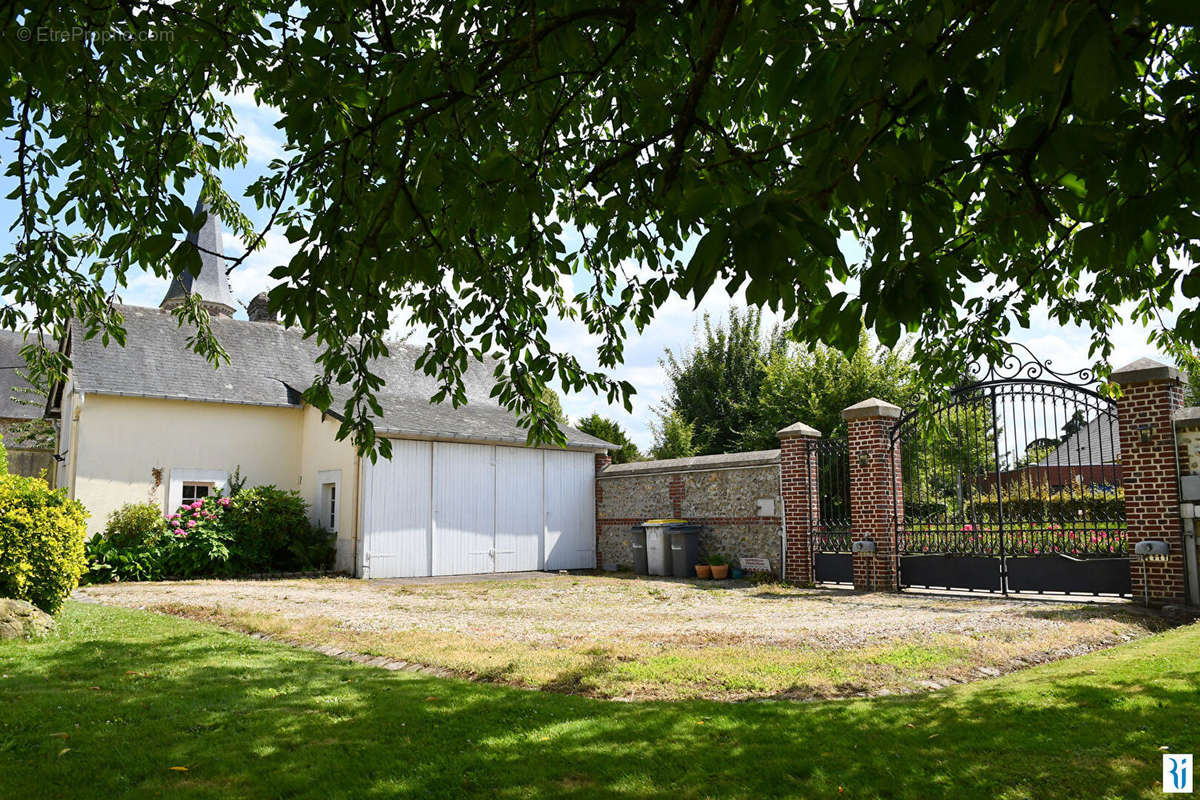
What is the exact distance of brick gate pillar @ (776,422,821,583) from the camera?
1294 centimetres

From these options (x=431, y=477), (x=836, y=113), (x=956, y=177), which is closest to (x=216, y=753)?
(x=836, y=113)

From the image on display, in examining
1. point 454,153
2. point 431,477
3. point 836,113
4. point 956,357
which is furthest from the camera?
point 431,477

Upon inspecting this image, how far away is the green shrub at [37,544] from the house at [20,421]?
56.7 ft

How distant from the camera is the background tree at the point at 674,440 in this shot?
91.5 feet

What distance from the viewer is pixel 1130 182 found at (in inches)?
84.6

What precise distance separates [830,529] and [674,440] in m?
15.4

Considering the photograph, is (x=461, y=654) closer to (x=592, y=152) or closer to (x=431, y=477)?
(x=592, y=152)

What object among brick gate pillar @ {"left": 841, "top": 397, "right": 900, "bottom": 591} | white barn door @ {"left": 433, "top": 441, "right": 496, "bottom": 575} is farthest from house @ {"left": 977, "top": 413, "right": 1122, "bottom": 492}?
white barn door @ {"left": 433, "top": 441, "right": 496, "bottom": 575}

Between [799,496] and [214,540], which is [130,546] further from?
[799,496]

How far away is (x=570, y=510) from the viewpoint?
1833 cm

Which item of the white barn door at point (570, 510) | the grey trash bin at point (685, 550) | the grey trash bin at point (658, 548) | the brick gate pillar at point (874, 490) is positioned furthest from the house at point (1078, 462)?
the white barn door at point (570, 510)

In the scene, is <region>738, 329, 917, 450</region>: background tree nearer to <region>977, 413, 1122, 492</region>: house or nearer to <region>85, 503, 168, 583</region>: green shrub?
<region>977, 413, 1122, 492</region>: house

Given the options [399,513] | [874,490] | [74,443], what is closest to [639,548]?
[399,513]

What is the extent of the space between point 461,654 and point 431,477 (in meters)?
10.4
